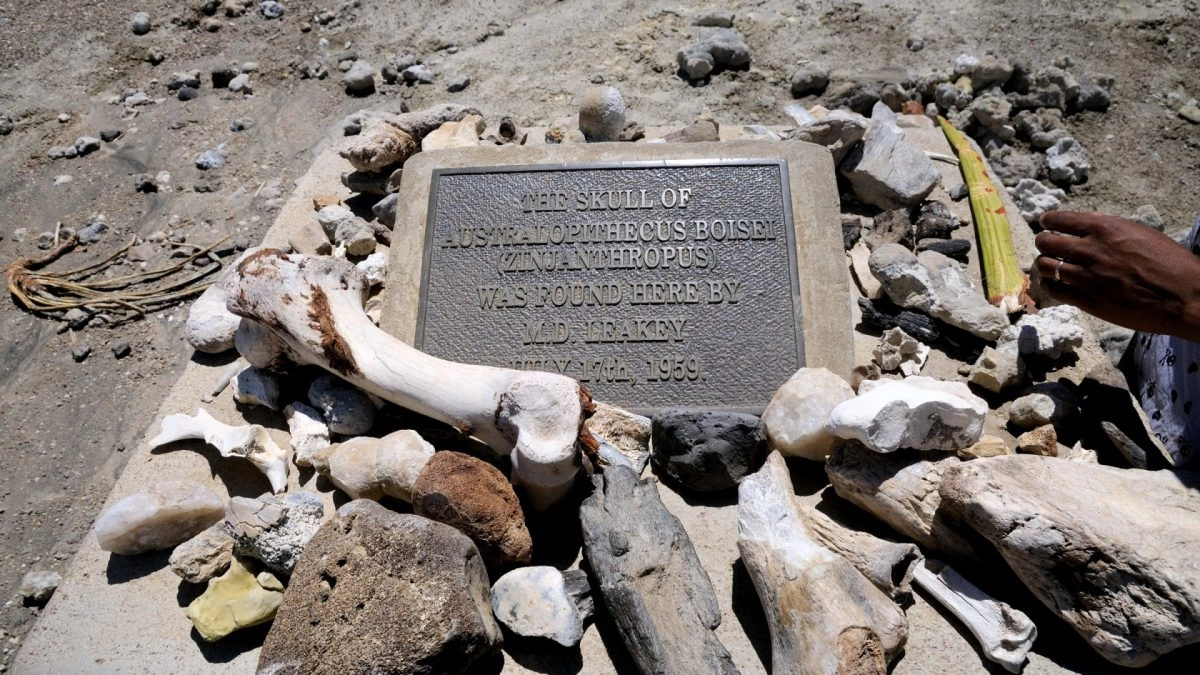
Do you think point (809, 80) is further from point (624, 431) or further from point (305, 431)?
point (305, 431)

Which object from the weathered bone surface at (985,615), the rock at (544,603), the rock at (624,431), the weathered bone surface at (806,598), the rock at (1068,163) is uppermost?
the rock at (1068,163)

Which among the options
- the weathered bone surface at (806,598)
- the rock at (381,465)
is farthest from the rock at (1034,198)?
the rock at (381,465)

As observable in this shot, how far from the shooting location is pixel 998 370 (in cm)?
305

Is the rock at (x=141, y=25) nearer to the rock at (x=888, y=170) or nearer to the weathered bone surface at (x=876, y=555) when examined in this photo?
the rock at (x=888, y=170)

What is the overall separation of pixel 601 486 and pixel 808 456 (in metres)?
0.80

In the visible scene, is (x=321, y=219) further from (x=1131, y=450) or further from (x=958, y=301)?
(x=1131, y=450)

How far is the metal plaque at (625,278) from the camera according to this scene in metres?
3.10

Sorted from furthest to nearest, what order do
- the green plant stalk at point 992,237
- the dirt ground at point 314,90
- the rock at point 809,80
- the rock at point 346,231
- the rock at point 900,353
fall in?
the rock at point 809,80 → the dirt ground at point 314,90 → the rock at point 346,231 → the green plant stalk at point 992,237 → the rock at point 900,353

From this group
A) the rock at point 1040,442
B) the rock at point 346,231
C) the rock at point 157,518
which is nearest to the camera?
the rock at point 157,518

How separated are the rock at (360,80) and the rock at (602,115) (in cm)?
222

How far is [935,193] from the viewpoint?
13.4ft

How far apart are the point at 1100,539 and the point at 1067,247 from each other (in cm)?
101

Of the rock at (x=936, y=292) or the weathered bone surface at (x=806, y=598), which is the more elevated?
the rock at (x=936, y=292)

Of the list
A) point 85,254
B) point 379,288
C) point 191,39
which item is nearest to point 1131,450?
point 379,288
